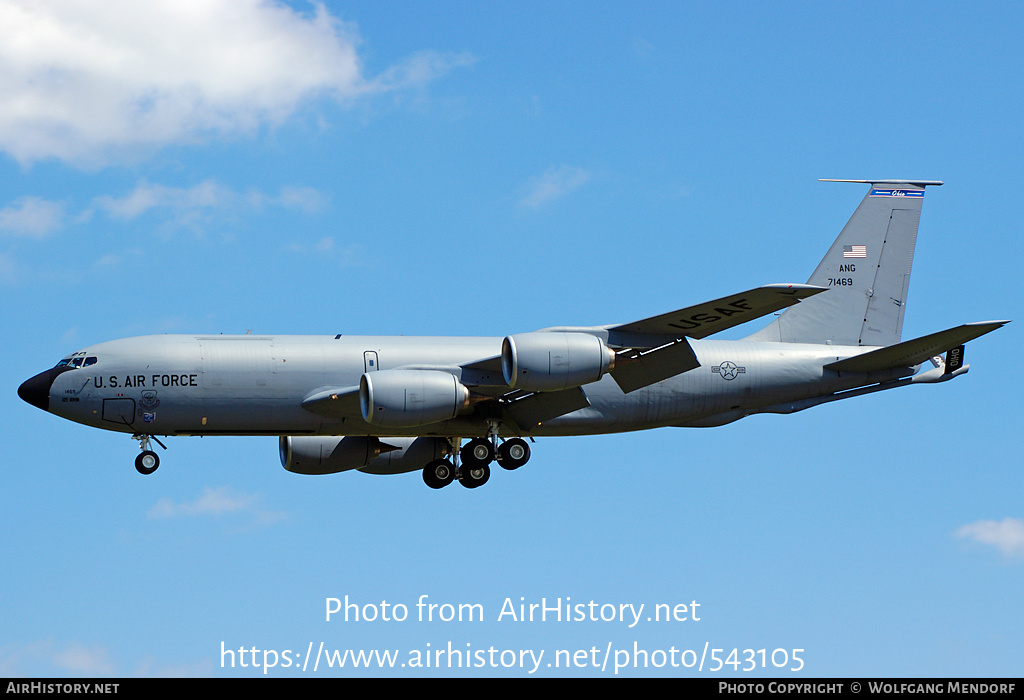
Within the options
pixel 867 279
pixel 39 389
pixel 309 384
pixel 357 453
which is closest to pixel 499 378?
pixel 309 384

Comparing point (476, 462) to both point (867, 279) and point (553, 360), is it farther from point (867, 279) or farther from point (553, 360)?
point (867, 279)

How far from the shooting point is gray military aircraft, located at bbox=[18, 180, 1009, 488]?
35.1 metres

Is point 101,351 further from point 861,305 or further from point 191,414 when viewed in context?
point 861,305

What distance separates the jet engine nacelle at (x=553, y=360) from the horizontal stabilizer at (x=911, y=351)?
9489 millimetres

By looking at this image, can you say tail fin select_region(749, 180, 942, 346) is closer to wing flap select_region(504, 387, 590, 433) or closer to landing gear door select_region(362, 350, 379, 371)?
wing flap select_region(504, 387, 590, 433)

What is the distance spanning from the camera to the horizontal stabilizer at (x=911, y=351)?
3556cm

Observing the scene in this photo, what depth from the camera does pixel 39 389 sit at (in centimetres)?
→ 3659

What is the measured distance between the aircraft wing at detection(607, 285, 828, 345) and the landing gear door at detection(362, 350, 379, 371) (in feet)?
23.5

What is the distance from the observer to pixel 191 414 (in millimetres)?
36438

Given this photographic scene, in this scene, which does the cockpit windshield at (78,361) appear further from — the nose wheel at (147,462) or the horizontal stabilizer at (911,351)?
the horizontal stabilizer at (911,351)

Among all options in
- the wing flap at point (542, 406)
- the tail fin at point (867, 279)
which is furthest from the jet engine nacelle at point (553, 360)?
the tail fin at point (867, 279)
